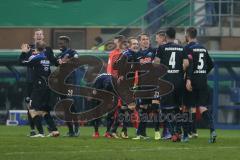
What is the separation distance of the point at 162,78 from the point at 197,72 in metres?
1.30

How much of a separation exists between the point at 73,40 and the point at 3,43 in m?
2.21

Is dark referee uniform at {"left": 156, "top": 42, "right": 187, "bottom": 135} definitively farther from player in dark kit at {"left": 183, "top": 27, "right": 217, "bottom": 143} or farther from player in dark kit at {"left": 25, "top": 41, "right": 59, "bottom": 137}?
player in dark kit at {"left": 25, "top": 41, "right": 59, "bottom": 137}

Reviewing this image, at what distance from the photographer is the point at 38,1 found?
90.0 ft

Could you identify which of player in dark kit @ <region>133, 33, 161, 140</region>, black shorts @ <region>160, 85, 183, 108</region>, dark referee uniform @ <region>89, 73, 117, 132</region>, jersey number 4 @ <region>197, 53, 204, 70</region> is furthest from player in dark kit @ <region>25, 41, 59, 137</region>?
jersey number 4 @ <region>197, 53, 204, 70</region>

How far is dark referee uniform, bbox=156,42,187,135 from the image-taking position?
16.5 meters

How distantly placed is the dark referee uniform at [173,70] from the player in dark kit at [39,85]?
2650 millimetres

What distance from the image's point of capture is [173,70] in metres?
16.6

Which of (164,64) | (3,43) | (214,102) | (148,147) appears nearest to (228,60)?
(214,102)

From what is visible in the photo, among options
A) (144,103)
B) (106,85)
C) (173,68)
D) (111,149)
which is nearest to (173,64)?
(173,68)

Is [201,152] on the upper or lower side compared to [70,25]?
lower

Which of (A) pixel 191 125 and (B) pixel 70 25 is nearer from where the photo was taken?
(A) pixel 191 125

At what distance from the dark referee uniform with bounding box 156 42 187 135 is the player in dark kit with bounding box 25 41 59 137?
265 centimetres

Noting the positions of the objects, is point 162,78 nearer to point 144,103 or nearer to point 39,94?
point 144,103

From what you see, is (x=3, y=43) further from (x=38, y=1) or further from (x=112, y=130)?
(x=112, y=130)
